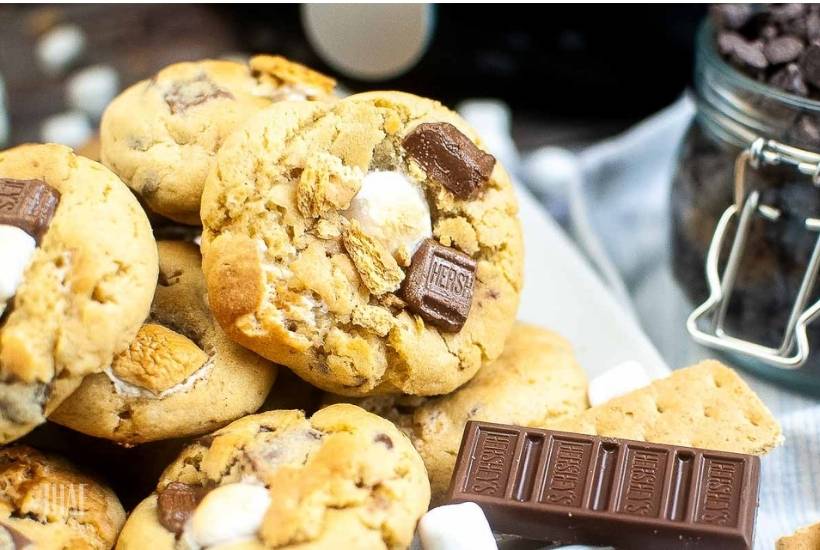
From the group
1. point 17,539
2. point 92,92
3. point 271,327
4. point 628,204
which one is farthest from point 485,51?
point 17,539

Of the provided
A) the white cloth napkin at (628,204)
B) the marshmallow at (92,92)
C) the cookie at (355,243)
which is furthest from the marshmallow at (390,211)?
the marshmallow at (92,92)

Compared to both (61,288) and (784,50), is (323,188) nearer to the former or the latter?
(61,288)

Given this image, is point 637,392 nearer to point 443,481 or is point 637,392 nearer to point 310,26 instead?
point 443,481

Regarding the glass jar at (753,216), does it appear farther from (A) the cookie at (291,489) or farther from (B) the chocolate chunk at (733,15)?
(A) the cookie at (291,489)

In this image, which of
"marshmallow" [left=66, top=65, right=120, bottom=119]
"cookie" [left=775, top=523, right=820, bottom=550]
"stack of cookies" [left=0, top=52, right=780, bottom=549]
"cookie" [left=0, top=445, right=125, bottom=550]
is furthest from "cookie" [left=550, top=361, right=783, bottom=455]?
"marshmallow" [left=66, top=65, right=120, bottom=119]

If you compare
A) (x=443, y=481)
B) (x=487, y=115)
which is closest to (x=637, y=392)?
(x=443, y=481)

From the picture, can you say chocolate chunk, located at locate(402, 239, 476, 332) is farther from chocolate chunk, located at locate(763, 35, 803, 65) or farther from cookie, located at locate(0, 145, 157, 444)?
chocolate chunk, located at locate(763, 35, 803, 65)
